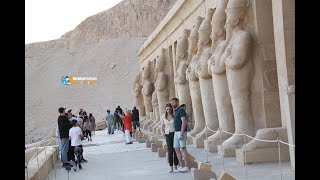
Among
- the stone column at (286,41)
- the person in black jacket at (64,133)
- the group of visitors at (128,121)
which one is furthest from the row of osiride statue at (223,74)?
the group of visitors at (128,121)

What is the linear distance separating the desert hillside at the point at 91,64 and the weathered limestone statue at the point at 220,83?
27.8 metres

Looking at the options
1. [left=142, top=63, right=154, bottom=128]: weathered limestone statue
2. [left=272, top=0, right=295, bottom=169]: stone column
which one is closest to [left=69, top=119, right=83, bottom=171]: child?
[left=272, top=0, right=295, bottom=169]: stone column

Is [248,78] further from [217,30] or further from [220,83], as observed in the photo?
[217,30]

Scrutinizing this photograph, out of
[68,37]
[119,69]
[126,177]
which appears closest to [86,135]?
[126,177]

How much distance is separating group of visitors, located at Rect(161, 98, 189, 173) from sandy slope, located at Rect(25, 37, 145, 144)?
101 ft

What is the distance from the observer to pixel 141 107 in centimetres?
2294

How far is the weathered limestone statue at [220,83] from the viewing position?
8.82 meters

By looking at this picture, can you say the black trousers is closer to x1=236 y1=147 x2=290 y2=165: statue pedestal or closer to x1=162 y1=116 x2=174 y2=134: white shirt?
x1=162 y1=116 x2=174 y2=134: white shirt

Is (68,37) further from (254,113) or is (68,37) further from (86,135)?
(254,113)

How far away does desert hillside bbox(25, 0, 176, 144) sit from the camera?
47.3 metres

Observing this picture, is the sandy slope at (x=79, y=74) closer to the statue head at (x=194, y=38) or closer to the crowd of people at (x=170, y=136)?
the statue head at (x=194, y=38)

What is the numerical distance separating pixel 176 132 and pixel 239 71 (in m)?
1.47
